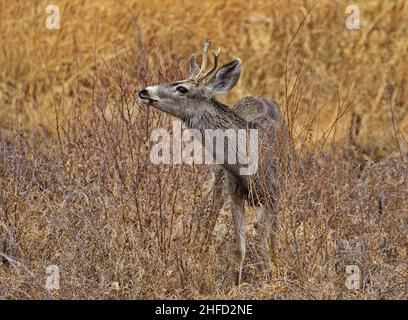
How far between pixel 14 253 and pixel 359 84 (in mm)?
5394

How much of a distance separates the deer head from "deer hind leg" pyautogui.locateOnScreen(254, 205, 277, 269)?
2.78 feet

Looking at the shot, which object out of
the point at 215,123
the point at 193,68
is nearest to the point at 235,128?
the point at 215,123

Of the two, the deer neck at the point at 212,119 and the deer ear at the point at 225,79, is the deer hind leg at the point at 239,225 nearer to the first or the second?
the deer neck at the point at 212,119

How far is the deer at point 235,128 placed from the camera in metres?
8.23

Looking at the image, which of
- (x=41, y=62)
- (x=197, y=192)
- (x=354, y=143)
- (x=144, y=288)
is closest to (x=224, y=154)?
(x=197, y=192)

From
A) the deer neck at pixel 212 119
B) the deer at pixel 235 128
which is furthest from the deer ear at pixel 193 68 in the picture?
the deer neck at pixel 212 119

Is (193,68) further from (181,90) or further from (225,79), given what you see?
(181,90)

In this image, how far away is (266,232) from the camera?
326 inches

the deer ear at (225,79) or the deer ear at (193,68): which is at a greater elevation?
the deer ear at (193,68)

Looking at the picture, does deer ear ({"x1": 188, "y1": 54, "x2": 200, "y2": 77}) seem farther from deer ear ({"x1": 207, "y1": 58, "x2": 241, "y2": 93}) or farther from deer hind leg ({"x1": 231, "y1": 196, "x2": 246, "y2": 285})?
deer hind leg ({"x1": 231, "y1": 196, "x2": 246, "y2": 285})

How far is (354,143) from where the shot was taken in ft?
39.5
